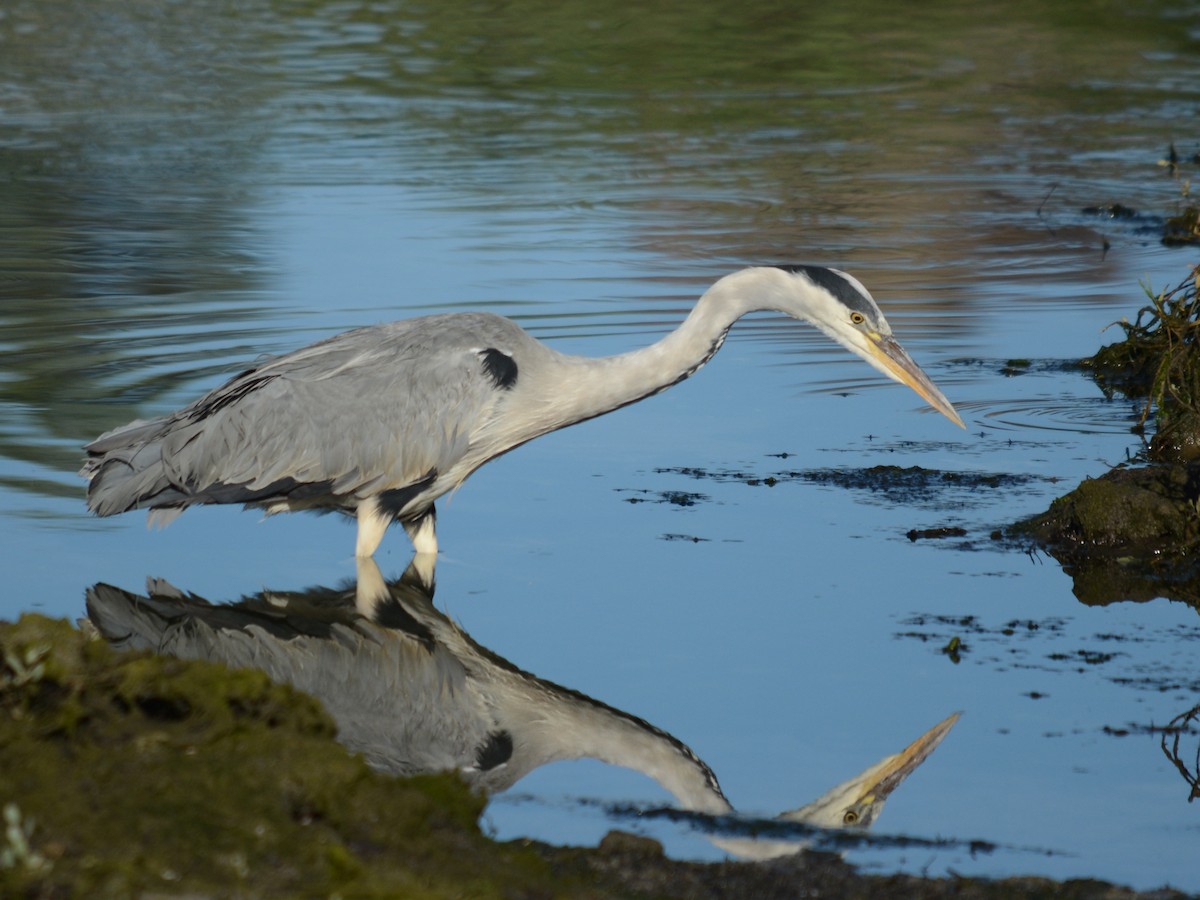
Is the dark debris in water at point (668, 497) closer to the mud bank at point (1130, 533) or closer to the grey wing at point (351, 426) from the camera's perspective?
the grey wing at point (351, 426)

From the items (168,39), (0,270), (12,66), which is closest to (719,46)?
(168,39)

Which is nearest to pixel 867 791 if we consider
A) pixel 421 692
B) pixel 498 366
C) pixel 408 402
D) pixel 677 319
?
pixel 421 692

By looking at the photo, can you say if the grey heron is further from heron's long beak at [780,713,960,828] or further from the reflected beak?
heron's long beak at [780,713,960,828]

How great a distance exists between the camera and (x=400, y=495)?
781 cm

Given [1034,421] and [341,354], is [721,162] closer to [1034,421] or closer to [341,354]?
[1034,421]

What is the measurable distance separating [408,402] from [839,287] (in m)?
1.82

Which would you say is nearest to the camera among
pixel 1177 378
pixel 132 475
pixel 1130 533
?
pixel 1130 533

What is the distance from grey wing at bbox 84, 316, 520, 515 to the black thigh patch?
29 mm

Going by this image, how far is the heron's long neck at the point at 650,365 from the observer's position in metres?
7.52

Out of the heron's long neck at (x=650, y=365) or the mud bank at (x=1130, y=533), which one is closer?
the mud bank at (x=1130, y=533)

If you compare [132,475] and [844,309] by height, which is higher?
[844,309]

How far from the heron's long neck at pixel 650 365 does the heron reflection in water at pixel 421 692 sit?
0.99 m

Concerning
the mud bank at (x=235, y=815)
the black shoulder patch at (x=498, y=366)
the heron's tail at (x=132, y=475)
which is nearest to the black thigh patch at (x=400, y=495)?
the black shoulder patch at (x=498, y=366)

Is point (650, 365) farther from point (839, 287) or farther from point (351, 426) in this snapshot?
point (351, 426)
